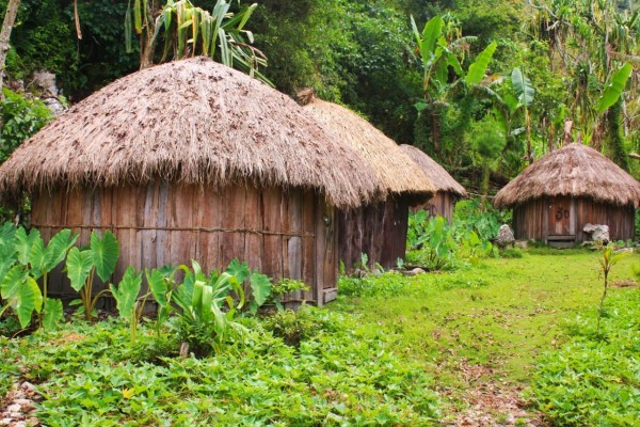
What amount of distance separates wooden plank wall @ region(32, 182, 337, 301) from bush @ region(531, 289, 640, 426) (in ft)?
11.1

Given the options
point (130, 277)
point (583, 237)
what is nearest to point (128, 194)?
point (130, 277)

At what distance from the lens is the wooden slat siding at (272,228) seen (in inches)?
303

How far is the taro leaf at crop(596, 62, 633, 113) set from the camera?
17.4 meters

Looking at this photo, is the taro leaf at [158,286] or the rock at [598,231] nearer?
the taro leaf at [158,286]

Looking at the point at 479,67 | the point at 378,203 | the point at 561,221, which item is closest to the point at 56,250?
the point at 378,203

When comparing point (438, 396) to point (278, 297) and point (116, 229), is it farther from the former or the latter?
point (116, 229)

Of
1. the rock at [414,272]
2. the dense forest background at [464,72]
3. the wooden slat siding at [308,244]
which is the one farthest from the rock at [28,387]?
the dense forest background at [464,72]

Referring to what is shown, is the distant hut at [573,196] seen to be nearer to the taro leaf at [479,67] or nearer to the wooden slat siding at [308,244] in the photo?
the taro leaf at [479,67]

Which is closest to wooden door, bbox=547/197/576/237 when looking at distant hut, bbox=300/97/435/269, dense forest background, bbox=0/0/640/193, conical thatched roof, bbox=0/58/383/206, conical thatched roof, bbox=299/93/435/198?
dense forest background, bbox=0/0/640/193

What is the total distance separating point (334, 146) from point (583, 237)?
11.1 m

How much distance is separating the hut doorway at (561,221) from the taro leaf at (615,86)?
329 cm

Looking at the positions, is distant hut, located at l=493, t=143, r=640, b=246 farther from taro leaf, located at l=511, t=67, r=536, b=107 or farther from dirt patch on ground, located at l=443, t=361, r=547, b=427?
dirt patch on ground, located at l=443, t=361, r=547, b=427

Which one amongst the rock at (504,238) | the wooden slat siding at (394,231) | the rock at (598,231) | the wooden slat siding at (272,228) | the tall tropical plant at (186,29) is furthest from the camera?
the rock at (598,231)

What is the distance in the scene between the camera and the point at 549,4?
81.4ft
